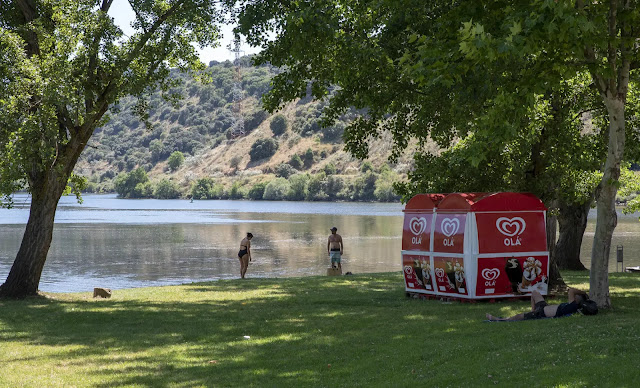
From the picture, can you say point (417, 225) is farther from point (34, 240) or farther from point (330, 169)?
point (330, 169)

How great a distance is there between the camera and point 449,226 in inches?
648

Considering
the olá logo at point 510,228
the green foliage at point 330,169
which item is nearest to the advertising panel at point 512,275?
the olá logo at point 510,228

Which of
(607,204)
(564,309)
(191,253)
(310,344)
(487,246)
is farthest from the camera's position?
(191,253)

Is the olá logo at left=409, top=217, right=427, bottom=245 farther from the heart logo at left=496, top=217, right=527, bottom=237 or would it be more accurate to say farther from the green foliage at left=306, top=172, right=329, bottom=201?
the green foliage at left=306, top=172, right=329, bottom=201

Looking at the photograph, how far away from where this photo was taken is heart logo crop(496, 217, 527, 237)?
53.1 feet

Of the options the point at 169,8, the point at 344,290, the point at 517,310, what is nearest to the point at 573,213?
the point at 344,290

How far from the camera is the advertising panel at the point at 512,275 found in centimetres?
1622

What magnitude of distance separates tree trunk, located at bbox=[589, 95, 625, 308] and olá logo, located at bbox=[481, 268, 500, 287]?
8.84 ft

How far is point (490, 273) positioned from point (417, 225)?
209 cm

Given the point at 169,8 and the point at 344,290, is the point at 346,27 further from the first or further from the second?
the point at 344,290

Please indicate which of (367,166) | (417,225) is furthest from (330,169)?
(417,225)

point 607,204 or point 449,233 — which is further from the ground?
point 607,204

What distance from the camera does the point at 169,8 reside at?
2002 cm

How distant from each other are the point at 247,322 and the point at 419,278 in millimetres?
4839
